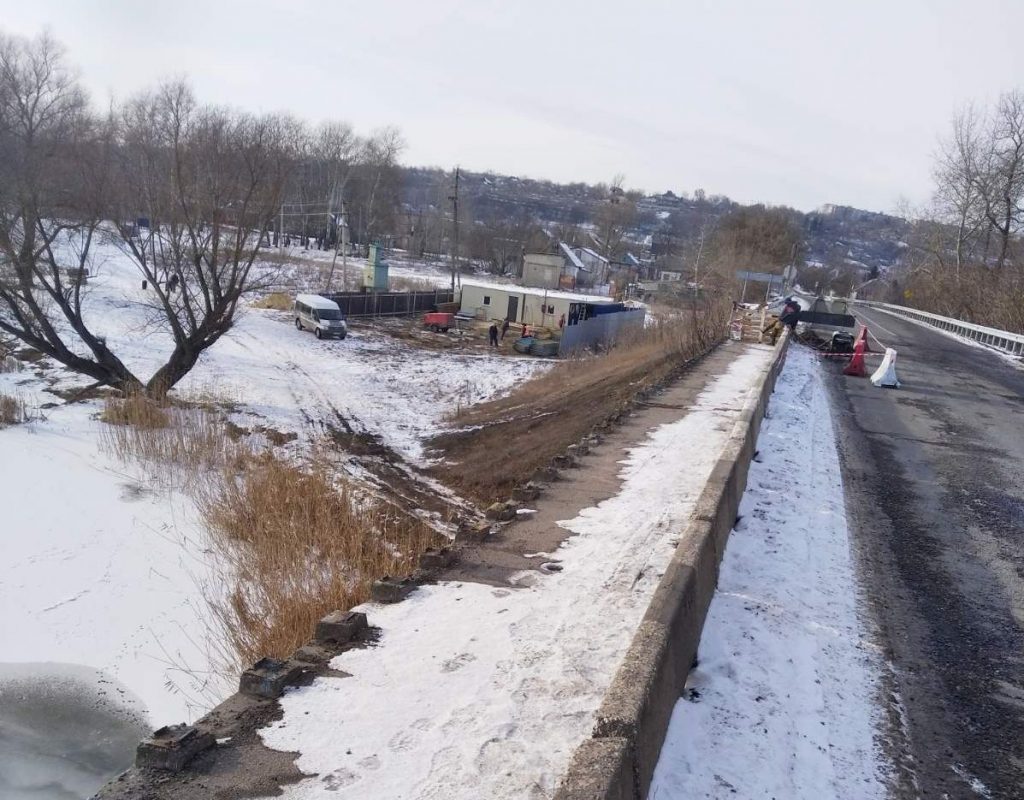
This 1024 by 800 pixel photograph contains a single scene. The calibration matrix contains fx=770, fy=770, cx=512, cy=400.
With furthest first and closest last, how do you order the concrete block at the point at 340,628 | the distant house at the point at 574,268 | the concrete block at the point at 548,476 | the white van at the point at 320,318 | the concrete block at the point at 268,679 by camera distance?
1. the distant house at the point at 574,268
2. the white van at the point at 320,318
3. the concrete block at the point at 548,476
4. the concrete block at the point at 340,628
5. the concrete block at the point at 268,679

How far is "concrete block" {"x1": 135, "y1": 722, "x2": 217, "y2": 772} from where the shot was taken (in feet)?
11.3

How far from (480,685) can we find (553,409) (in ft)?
50.7

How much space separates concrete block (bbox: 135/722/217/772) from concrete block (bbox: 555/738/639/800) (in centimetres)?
171

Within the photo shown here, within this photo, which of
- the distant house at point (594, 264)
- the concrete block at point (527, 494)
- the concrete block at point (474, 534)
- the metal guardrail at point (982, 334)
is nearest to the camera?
the concrete block at point (474, 534)

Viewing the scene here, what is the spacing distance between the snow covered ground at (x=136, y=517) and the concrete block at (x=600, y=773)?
442cm

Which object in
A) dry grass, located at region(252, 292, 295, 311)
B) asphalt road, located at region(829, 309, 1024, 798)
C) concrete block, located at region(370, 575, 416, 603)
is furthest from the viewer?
dry grass, located at region(252, 292, 295, 311)

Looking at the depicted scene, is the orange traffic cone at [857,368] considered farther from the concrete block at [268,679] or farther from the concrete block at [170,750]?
the concrete block at [170,750]

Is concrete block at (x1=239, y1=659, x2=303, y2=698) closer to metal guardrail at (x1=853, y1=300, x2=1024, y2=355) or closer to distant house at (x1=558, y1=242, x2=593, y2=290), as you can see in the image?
metal guardrail at (x1=853, y1=300, x2=1024, y2=355)

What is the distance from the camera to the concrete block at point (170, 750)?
3.45 metres

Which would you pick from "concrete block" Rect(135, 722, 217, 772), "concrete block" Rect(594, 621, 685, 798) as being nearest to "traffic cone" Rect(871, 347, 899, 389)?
"concrete block" Rect(594, 621, 685, 798)

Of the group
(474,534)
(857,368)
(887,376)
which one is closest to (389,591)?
(474,534)

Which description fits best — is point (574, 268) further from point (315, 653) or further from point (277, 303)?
point (315, 653)

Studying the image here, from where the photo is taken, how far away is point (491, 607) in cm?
527

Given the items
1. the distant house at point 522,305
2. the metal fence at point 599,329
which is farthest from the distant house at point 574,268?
the metal fence at point 599,329
